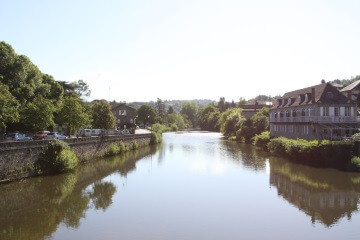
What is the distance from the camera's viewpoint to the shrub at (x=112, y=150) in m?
49.2

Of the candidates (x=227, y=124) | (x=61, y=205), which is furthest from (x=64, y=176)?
(x=227, y=124)

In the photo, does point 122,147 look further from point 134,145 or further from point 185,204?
point 185,204

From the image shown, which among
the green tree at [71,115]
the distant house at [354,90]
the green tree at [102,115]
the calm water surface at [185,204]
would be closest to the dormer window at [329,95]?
the calm water surface at [185,204]

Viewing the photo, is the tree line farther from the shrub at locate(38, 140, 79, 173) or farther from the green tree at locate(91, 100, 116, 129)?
the green tree at locate(91, 100, 116, 129)

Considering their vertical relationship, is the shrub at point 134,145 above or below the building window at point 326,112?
below

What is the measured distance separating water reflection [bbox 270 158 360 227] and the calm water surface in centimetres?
6

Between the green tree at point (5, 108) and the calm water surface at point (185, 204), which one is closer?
the calm water surface at point (185, 204)

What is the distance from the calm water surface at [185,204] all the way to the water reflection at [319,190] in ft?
0.20

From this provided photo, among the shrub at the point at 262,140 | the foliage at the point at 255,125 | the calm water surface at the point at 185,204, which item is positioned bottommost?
the calm water surface at the point at 185,204

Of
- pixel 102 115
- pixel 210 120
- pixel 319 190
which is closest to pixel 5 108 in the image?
pixel 319 190

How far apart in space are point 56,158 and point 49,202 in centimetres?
913

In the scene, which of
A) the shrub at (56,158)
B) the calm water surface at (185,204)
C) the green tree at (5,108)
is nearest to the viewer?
the calm water surface at (185,204)

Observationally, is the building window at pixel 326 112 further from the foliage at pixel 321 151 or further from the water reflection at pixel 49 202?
the water reflection at pixel 49 202

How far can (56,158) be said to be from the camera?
109 ft
